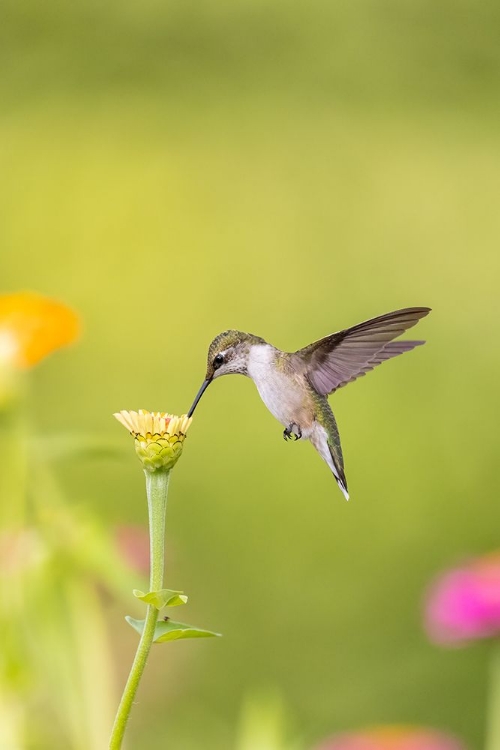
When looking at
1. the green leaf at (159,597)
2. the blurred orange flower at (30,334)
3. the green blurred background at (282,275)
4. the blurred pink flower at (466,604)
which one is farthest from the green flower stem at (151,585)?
the green blurred background at (282,275)

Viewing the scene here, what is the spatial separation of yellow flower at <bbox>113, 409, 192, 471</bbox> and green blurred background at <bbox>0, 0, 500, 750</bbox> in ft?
5.72

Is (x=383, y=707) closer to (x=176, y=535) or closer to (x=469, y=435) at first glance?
(x=176, y=535)

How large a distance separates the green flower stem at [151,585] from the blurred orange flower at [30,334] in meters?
0.46

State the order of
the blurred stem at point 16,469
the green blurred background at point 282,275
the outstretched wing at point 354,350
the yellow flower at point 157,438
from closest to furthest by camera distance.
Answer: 1. the yellow flower at point 157,438
2. the outstretched wing at point 354,350
3. the blurred stem at point 16,469
4. the green blurred background at point 282,275

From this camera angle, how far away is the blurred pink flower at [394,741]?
969 millimetres

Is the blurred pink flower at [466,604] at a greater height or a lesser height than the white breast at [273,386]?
lesser

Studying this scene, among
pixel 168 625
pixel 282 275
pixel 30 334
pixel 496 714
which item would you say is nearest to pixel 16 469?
pixel 30 334

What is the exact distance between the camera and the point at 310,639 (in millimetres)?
2840

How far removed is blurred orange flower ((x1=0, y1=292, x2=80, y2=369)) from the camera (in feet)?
3.03

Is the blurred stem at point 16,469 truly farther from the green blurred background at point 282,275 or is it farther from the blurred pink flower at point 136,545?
the green blurred background at point 282,275

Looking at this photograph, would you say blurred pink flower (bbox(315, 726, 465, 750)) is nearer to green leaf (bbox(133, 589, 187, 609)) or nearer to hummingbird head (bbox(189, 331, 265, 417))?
hummingbird head (bbox(189, 331, 265, 417))

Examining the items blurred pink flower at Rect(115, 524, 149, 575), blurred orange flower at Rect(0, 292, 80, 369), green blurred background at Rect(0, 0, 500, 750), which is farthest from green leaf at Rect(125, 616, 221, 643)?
green blurred background at Rect(0, 0, 500, 750)

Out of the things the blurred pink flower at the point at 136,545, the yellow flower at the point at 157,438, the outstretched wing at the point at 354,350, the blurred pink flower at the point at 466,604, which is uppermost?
the outstretched wing at the point at 354,350

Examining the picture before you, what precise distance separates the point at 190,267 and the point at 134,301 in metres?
0.27
